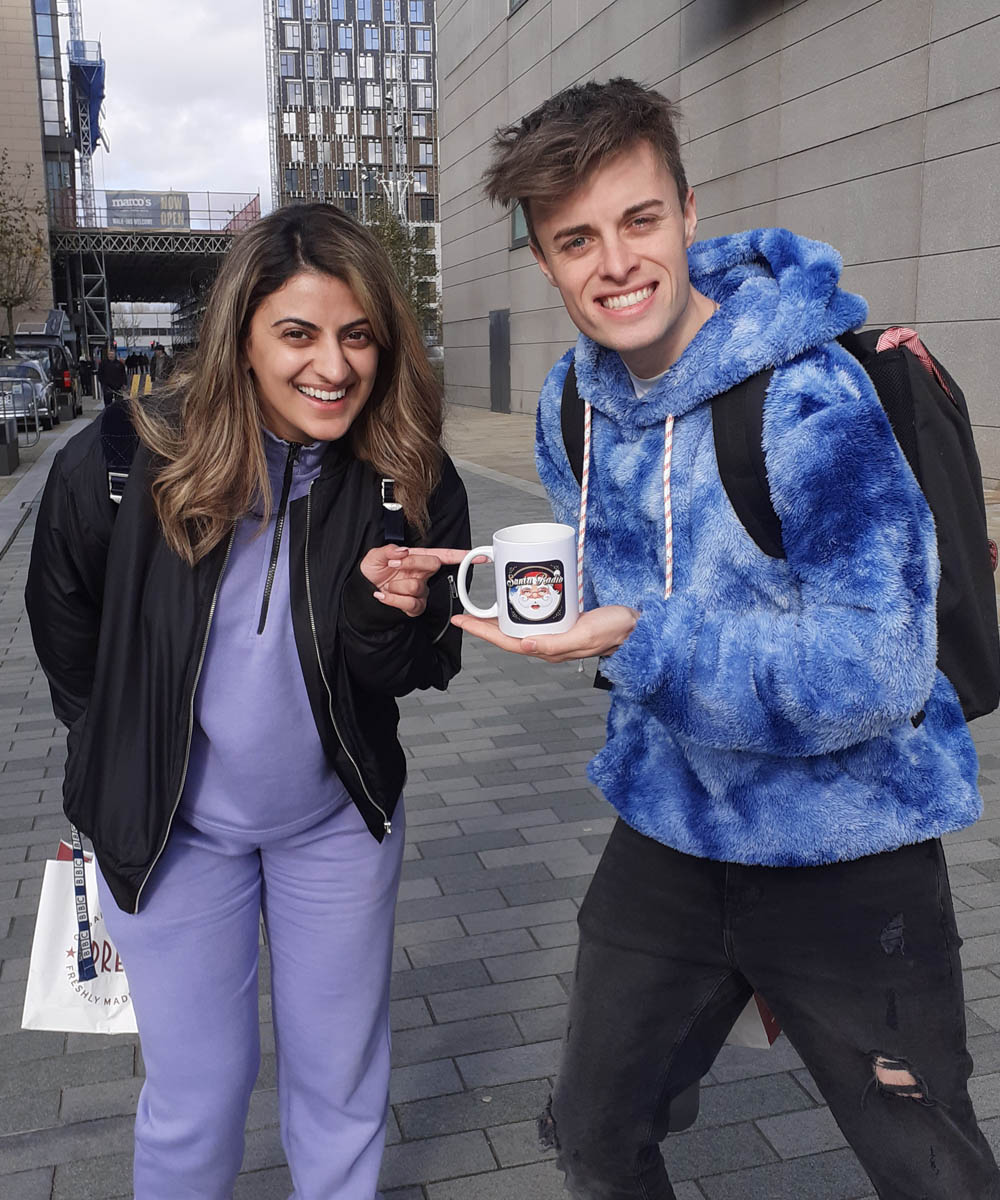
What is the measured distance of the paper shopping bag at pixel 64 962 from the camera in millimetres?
2342

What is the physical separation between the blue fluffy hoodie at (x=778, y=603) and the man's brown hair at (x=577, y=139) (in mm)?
221

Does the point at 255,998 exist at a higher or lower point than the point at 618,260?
lower

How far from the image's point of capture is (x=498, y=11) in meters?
28.1

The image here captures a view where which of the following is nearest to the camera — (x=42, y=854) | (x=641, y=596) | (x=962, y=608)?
(x=962, y=608)

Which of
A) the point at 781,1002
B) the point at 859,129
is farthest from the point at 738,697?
the point at 859,129

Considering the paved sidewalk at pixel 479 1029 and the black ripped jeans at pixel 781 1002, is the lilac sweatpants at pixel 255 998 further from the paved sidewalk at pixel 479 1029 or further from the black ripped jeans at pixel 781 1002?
the paved sidewalk at pixel 479 1029

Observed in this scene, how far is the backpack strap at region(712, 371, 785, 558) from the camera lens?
176 cm

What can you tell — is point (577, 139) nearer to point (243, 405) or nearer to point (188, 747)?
point (243, 405)

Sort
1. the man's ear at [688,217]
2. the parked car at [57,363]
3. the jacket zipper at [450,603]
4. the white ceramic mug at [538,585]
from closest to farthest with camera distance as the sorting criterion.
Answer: the white ceramic mug at [538,585] < the man's ear at [688,217] < the jacket zipper at [450,603] < the parked car at [57,363]

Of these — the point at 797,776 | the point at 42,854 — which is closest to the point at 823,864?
the point at 797,776

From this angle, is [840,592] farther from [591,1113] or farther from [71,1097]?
[71,1097]

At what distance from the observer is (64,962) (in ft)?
7.73

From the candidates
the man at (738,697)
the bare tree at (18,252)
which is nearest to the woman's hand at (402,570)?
the man at (738,697)

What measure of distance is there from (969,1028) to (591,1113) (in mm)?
1708
